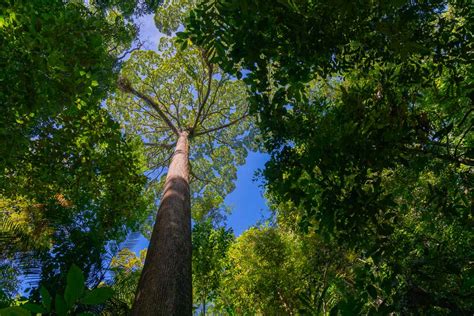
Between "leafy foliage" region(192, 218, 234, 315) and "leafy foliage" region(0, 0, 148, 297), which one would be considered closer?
"leafy foliage" region(0, 0, 148, 297)

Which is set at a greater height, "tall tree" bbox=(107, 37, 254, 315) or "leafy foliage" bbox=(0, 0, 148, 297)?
"tall tree" bbox=(107, 37, 254, 315)

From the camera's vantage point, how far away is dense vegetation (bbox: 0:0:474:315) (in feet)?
7.86

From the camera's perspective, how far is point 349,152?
2742 mm

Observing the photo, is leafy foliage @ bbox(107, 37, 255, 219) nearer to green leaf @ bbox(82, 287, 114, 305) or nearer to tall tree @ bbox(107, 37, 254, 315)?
tall tree @ bbox(107, 37, 254, 315)

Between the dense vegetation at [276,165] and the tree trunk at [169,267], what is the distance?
21 mm

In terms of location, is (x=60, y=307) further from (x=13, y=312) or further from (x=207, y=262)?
(x=207, y=262)

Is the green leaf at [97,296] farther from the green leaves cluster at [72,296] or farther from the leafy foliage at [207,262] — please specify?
the leafy foliage at [207,262]

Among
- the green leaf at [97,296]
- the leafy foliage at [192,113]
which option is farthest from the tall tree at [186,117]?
the green leaf at [97,296]

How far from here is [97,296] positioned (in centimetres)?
118

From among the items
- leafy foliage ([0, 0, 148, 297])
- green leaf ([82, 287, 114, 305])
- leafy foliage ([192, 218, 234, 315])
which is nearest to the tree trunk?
leafy foliage ([0, 0, 148, 297])

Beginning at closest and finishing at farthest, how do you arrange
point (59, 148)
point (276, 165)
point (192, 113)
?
point (276, 165)
point (59, 148)
point (192, 113)

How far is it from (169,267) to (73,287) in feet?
8.88

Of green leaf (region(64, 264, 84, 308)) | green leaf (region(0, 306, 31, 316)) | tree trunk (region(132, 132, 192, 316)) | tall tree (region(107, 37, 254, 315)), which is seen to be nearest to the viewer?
green leaf (region(0, 306, 31, 316))

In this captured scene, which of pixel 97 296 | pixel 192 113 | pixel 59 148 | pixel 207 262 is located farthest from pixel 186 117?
pixel 97 296
